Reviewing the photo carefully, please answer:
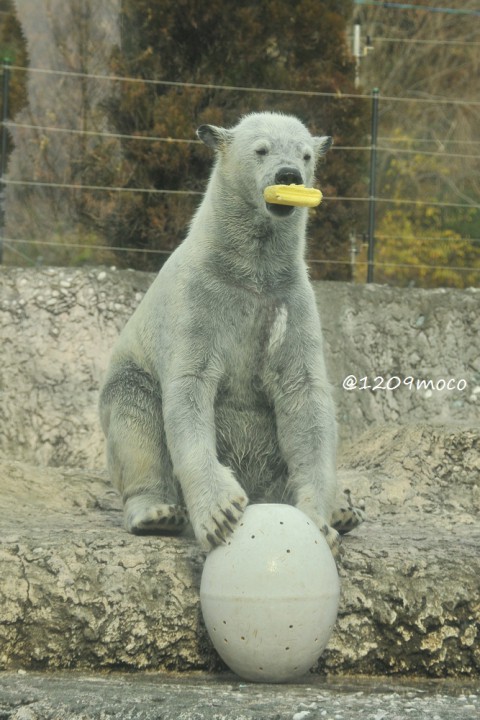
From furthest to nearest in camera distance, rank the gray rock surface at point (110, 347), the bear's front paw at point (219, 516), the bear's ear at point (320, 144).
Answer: the gray rock surface at point (110, 347) < the bear's ear at point (320, 144) < the bear's front paw at point (219, 516)

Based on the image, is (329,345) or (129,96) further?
(129,96)

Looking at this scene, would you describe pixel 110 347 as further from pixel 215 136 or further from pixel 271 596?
pixel 271 596

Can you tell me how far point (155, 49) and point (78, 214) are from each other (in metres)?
1.82

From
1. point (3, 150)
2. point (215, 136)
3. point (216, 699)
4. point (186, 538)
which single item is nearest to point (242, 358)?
point (186, 538)

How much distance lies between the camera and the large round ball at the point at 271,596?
13.5 feet

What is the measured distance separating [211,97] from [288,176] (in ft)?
22.7

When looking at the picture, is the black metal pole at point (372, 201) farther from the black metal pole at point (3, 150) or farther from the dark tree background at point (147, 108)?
the black metal pole at point (3, 150)

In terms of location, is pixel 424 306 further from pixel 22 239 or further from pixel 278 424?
pixel 278 424

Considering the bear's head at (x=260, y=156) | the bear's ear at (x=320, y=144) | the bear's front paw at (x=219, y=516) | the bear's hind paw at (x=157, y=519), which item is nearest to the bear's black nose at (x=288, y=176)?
the bear's head at (x=260, y=156)

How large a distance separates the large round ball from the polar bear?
0.39 metres

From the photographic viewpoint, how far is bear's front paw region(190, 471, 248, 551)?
4.31m

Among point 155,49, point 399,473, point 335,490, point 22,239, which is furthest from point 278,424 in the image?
point 155,49

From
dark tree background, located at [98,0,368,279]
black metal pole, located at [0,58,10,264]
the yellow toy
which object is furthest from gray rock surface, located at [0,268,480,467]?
the yellow toy

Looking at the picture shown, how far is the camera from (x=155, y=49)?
450 inches
